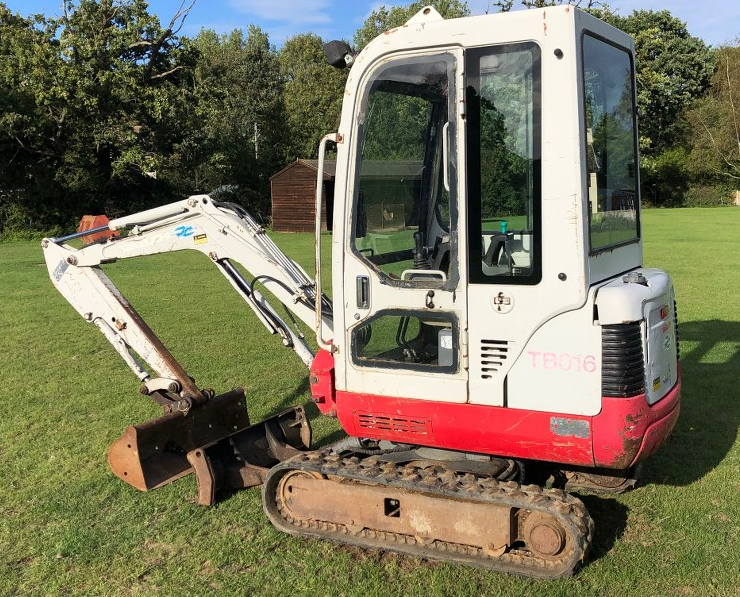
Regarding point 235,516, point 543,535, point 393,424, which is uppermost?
point 393,424

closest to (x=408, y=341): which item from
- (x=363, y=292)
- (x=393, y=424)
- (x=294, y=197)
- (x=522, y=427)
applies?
(x=363, y=292)

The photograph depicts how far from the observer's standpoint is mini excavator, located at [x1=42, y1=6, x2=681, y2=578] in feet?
13.5

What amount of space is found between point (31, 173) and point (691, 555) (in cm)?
3879

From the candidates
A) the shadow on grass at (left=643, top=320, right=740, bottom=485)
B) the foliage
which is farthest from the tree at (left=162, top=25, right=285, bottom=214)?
the shadow on grass at (left=643, top=320, right=740, bottom=485)

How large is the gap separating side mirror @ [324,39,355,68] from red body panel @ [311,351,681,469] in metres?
2.01

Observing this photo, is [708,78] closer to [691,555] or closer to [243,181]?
[243,181]

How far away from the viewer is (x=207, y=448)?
5.59 m

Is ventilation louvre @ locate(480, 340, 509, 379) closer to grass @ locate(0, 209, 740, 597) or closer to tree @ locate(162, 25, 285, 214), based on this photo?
grass @ locate(0, 209, 740, 597)

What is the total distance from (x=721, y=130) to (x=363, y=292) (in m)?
60.8

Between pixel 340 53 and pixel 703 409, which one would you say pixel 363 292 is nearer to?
pixel 340 53

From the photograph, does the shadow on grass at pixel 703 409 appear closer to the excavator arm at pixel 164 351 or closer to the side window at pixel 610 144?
the side window at pixel 610 144

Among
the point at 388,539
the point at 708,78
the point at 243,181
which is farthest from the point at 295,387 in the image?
the point at 708,78

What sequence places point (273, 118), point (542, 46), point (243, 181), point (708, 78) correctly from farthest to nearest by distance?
point (708, 78) → point (273, 118) → point (243, 181) → point (542, 46)

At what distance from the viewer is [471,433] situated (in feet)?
14.6
